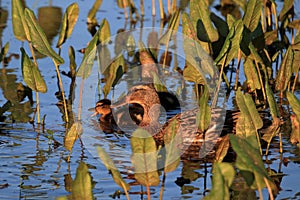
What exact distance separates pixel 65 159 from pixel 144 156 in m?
1.90

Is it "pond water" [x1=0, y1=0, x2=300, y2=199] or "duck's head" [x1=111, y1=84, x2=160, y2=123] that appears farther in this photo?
"duck's head" [x1=111, y1=84, x2=160, y2=123]

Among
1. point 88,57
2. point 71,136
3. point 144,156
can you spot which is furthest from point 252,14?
point 144,156

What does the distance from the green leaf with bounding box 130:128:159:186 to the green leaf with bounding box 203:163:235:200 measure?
0.47 meters

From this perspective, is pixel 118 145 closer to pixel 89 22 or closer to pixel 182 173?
pixel 182 173

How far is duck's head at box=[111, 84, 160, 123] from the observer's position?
8258 millimetres

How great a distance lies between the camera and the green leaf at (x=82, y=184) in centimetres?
446

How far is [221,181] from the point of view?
420cm

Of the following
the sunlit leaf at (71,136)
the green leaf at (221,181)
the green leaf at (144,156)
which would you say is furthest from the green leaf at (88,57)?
the green leaf at (221,181)

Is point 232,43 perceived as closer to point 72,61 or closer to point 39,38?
point 39,38

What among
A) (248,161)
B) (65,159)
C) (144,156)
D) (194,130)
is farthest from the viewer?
(194,130)

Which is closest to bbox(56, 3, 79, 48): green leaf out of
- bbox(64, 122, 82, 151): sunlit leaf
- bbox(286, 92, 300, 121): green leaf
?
bbox(64, 122, 82, 151): sunlit leaf

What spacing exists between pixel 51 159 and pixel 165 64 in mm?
3615

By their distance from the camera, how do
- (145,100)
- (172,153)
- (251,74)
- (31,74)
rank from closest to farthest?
(172,153) → (31,74) → (251,74) → (145,100)

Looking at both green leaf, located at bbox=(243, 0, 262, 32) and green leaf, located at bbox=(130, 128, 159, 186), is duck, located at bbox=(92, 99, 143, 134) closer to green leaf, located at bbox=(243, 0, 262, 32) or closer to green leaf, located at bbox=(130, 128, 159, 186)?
green leaf, located at bbox=(243, 0, 262, 32)
